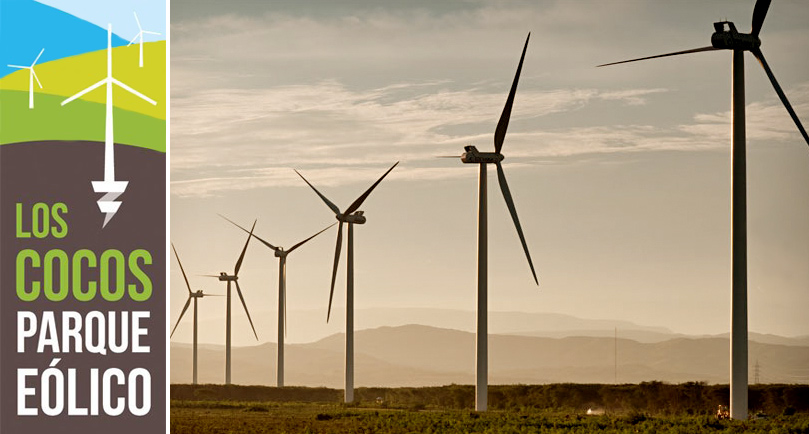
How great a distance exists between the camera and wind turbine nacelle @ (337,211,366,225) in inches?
4643

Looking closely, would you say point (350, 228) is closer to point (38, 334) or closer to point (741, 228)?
point (741, 228)

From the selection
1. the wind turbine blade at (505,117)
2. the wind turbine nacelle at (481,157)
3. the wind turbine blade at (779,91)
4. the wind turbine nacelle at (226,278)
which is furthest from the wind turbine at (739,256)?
the wind turbine nacelle at (226,278)

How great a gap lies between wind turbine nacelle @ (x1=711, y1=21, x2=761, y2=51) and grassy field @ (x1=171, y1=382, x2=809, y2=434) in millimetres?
21961

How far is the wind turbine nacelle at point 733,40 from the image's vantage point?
7738cm

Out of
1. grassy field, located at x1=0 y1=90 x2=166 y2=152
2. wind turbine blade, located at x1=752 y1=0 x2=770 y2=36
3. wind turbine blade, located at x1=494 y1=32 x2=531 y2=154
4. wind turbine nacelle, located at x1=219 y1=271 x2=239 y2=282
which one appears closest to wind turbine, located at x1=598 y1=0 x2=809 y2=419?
wind turbine blade, located at x1=752 y1=0 x2=770 y2=36

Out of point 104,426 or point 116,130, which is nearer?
point 104,426

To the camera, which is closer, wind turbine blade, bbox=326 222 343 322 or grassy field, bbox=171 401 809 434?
grassy field, bbox=171 401 809 434

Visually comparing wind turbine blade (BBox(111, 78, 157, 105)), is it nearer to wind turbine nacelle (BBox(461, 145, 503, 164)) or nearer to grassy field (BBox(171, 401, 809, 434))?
grassy field (BBox(171, 401, 809, 434))

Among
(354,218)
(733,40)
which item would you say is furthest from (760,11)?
(354,218)

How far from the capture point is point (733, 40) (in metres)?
77.4

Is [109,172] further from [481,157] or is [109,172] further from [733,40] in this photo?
[481,157]

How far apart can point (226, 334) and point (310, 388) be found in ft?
40.7

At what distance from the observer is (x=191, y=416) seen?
90438 mm

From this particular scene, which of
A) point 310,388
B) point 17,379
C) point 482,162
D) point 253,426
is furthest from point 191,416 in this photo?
point 310,388
